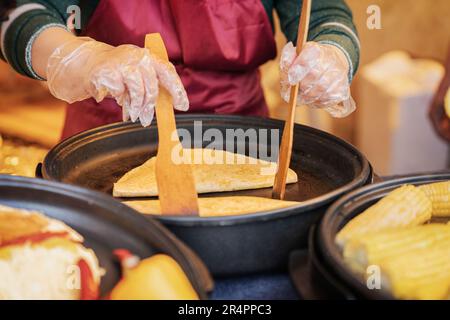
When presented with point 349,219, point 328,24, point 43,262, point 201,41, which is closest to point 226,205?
point 349,219

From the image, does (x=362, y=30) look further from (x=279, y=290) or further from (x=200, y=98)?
(x=279, y=290)

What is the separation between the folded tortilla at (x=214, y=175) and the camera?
1474mm

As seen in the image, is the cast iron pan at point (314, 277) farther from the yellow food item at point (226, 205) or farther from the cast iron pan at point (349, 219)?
the yellow food item at point (226, 205)

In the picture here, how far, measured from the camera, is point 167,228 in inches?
40.8

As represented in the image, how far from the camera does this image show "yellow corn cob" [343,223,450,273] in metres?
0.99

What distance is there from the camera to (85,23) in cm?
182

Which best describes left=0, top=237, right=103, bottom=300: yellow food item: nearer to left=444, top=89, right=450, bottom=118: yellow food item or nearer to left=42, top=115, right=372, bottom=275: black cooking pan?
left=42, top=115, right=372, bottom=275: black cooking pan

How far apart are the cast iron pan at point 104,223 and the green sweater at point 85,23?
600 mm

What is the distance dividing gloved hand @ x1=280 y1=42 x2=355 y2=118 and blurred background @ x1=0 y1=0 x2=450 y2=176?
2.07 metres

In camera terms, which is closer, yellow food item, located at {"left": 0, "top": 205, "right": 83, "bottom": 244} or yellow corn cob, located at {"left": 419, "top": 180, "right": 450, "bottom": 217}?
yellow food item, located at {"left": 0, "top": 205, "right": 83, "bottom": 244}

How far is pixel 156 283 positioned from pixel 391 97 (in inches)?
119

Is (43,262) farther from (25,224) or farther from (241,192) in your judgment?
(241,192)

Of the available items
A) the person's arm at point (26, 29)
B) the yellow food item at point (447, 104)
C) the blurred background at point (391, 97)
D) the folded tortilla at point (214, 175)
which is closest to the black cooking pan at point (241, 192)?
the folded tortilla at point (214, 175)

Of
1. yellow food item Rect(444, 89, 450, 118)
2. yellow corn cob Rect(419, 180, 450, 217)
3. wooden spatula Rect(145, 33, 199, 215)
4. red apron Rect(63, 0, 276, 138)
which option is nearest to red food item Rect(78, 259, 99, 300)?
wooden spatula Rect(145, 33, 199, 215)
